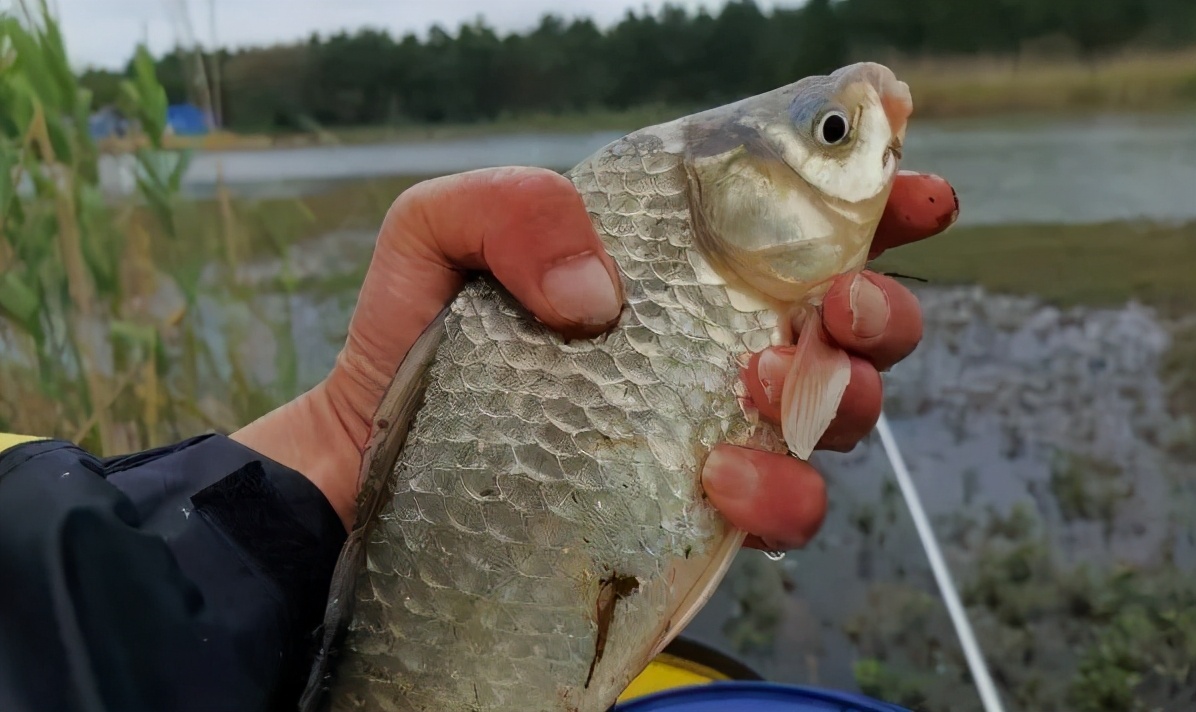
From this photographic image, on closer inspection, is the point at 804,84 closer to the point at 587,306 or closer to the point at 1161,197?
the point at 587,306

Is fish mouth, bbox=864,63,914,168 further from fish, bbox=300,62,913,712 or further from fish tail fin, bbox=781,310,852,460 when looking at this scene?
fish tail fin, bbox=781,310,852,460

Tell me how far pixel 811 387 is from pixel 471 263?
455 millimetres

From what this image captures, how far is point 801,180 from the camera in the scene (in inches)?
29.6

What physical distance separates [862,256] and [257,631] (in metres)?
0.77

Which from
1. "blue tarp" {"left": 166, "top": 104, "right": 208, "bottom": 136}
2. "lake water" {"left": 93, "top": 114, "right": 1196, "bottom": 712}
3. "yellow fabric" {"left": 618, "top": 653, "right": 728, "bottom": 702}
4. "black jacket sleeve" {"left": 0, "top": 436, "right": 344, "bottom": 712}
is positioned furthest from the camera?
"blue tarp" {"left": 166, "top": 104, "right": 208, "bottom": 136}

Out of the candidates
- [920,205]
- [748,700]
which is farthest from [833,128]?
[748,700]

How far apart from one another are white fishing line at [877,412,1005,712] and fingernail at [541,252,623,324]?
144 cm

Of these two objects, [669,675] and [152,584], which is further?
[669,675]

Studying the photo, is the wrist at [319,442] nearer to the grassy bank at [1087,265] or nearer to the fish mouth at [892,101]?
the fish mouth at [892,101]

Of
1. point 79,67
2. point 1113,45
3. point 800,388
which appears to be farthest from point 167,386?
point 1113,45

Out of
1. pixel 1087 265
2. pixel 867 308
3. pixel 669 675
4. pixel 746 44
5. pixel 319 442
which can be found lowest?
pixel 669 675

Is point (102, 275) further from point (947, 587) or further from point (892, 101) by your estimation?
point (947, 587)

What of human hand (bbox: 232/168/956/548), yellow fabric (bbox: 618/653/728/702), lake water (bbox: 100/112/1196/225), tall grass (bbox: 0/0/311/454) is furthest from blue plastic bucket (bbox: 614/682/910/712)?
lake water (bbox: 100/112/1196/225)

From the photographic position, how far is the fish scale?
0.68 metres
